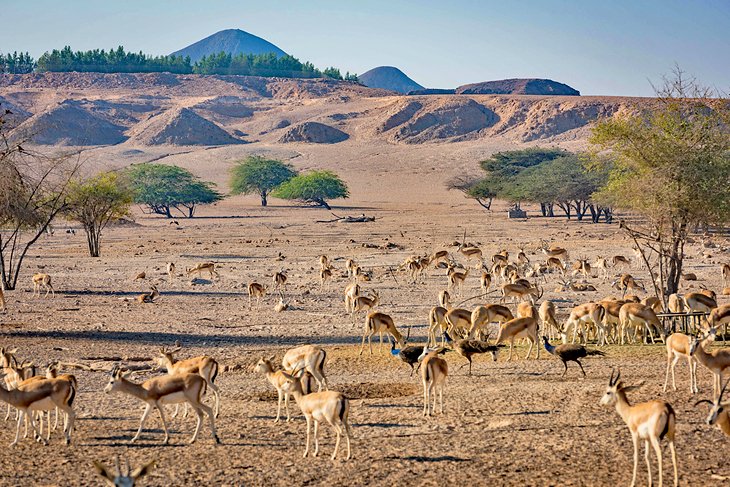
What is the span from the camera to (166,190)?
71.9 metres

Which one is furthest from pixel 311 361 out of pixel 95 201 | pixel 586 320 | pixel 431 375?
pixel 95 201

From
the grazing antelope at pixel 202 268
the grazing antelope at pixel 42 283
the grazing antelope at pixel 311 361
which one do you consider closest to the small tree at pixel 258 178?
the grazing antelope at pixel 202 268

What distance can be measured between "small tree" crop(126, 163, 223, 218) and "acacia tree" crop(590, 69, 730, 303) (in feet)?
170

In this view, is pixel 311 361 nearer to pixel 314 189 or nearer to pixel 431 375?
pixel 431 375

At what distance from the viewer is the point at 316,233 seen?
51.0 meters

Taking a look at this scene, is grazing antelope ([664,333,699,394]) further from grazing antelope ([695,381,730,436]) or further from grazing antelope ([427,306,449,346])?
grazing antelope ([427,306,449,346])

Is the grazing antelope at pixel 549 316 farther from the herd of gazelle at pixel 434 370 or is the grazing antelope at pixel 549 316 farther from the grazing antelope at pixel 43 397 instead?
the grazing antelope at pixel 43 397

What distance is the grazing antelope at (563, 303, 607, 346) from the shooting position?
17906mm

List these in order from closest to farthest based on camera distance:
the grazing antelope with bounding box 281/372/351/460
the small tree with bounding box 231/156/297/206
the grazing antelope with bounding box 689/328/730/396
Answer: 1. the grazing antelope with bounding box 281/372/351/460
2. the grazing antelope with bounding box 689/328/730/396
3. the small tree with bounding box 231/156/297/206

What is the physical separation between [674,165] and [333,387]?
9.50 metres

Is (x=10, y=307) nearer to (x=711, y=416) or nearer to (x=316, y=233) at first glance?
(x=711, y=416)

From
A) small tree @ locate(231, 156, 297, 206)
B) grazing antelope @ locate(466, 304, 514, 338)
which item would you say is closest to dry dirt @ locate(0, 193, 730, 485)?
grazing antelope @ locate(466, 304, 514, 338)

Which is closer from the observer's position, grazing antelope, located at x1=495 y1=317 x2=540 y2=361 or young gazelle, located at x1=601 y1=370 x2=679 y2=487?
young gazelle, located at x1=601 y1=370 x2=679 y2=487

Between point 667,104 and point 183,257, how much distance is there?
22431 mm
